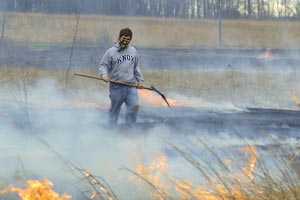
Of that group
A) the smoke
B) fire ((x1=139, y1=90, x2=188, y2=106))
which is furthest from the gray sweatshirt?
fire ((x1=139, y1=90, x2=188, y2=106))

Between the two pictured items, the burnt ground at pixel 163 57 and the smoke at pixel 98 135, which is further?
the burnt ground at pixel 163 57

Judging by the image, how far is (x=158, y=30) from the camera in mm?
36312

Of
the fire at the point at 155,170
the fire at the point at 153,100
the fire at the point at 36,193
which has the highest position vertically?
the fire at the point at 36,193

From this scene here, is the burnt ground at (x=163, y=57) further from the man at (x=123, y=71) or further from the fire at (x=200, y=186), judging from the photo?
Result: the fire at (x=200, y=186)

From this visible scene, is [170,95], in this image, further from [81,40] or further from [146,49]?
[81,40]

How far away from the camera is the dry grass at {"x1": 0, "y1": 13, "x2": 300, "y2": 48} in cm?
2998

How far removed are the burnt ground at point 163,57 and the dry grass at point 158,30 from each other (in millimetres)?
1596

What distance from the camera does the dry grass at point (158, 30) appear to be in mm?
29983

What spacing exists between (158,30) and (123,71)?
27.9 metres

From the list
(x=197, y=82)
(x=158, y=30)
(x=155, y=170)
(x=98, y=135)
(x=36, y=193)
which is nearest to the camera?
(x=36, y=193)

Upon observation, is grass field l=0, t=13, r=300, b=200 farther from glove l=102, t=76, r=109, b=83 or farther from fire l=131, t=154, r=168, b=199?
glove l=102, t=76, r=109, b=83

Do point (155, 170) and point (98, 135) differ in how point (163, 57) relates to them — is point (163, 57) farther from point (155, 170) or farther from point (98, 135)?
point (155, 170)

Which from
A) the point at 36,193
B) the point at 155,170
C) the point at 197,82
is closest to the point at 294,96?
the point at 197,82

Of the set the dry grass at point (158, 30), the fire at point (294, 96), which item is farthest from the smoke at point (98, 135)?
the dry grass at point (158, 30)
